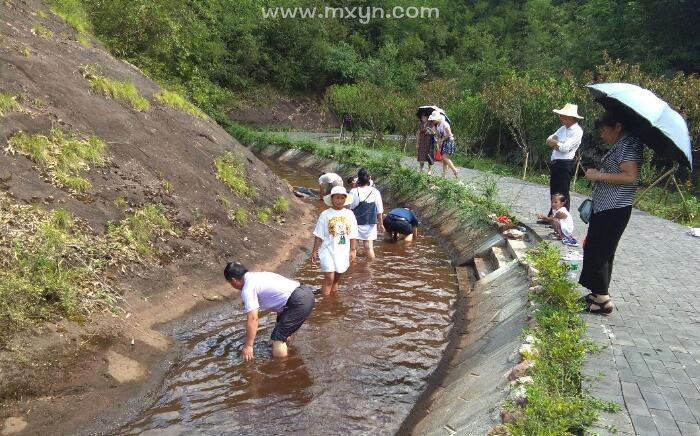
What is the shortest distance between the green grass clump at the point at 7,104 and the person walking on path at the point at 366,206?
17.9 feet

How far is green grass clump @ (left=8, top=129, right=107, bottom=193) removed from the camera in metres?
7.82

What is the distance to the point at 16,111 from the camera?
8375mm

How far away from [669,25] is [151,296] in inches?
800

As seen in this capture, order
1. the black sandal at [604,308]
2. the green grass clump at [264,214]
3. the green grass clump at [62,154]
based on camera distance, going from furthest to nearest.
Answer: the green grass clump at [264,214]
the green grass clump at [62,154]
the black sandal at [604,308]

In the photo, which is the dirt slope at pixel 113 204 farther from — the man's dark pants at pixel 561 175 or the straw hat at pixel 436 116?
the man's dark pants at pixel 561 175

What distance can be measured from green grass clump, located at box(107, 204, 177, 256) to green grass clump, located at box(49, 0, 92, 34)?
7.62 metres

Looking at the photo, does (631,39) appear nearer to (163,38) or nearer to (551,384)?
(163,38)

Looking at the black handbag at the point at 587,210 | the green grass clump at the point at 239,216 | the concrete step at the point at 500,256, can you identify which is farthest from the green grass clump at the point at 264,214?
the black handbag at the point at 587,210

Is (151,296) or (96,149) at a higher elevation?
(96,149)

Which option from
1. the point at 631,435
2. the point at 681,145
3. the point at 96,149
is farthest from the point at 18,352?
the point at 681,145

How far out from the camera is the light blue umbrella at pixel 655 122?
5008 millimetres

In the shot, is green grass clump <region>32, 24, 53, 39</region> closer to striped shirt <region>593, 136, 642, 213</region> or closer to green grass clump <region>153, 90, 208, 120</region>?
green grass clump <region>153, 90, 208, 120</region>

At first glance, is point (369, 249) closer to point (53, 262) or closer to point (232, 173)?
point (232, 173)

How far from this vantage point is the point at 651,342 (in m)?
5.18
